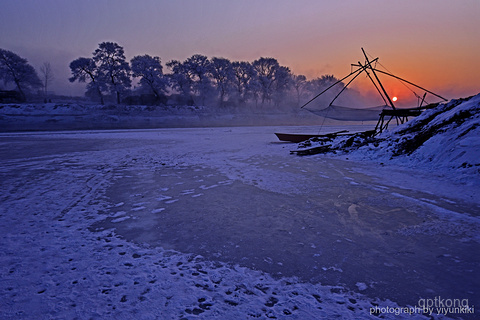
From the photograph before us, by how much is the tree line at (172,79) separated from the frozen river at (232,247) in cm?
4173

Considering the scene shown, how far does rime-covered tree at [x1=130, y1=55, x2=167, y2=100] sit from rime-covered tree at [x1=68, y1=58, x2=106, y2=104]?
5899mm

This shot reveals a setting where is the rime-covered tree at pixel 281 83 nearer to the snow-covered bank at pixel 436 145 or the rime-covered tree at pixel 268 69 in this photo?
the rime-covered tree at pixel 268 69

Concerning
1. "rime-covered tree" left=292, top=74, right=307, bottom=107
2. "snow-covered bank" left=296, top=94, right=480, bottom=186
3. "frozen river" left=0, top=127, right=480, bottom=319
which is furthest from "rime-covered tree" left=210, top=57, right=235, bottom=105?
"frozen river" left=0, top=127, right=480, bottom=319

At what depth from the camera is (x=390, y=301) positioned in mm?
2037

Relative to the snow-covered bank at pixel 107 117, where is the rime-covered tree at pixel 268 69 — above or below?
above

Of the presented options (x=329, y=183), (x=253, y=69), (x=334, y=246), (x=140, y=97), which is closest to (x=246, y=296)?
(x=334, y=246)

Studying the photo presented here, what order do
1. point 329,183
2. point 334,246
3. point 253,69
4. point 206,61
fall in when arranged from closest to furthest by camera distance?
point 334,246
point 329,183
point 206,61
point 253,69

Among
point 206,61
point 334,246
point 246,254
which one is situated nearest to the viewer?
point 246,254

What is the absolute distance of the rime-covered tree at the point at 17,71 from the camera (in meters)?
37.7

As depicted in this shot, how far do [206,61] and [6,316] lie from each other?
5329 centimetres

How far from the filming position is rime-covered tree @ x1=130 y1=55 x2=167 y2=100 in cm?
4284

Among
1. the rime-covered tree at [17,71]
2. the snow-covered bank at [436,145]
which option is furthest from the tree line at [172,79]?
the snow-covered bank at [436,145]

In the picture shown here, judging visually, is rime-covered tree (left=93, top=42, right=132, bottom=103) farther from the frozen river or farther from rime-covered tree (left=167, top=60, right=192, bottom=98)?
the frozen river

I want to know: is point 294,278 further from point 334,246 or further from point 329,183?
point 329,183
